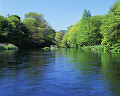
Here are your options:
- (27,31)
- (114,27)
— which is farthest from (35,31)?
(114,27)

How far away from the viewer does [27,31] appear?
8131 cm

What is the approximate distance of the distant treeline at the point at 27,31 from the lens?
67.0 metres

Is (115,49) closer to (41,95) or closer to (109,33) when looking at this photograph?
(109,33)

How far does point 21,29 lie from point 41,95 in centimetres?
7251

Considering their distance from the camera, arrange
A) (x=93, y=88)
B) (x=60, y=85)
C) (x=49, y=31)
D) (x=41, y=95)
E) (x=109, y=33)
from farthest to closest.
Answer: (x=49, y=31) < (x=109, y=33) < (x=60, y=85) < (x=93, y=88) < (x=41, y=95)

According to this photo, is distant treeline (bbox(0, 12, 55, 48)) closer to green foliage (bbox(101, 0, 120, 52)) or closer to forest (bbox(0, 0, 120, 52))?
forest (bbox(0, 0, 120, 52))

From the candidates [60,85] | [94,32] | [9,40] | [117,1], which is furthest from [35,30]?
[60,85]

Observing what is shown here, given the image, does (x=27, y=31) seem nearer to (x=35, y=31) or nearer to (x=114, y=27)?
(x=35, y=31)

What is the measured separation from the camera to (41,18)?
9256 centimetres

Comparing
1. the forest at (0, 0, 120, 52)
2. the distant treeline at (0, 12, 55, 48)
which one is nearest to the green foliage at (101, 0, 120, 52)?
the forest at (0, 0, 120, 52)

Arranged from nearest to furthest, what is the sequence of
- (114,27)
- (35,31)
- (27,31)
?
(114,27) < (27,31) < (35,31)

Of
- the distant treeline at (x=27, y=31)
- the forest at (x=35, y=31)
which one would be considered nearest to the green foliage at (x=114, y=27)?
the forest at (x=35, y=31)

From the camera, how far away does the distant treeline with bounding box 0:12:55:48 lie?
67.0 metres

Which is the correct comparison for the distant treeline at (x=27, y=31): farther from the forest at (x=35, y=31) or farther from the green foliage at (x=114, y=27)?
the green foliage at (x=114, y=27)
